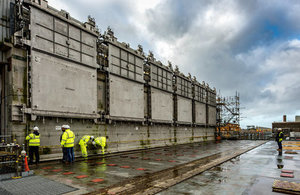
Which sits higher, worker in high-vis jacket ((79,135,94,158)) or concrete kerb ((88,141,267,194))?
worker in high-vis jacket ((79,135,94,158))

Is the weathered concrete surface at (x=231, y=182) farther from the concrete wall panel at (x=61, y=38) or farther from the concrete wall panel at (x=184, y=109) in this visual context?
the concrete wall panel at (x=184, y=109)

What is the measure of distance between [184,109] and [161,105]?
20.7 ft

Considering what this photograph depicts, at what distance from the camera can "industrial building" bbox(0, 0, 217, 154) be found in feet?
37.0

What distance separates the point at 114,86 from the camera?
17234 mm

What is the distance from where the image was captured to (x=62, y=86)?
1310cm

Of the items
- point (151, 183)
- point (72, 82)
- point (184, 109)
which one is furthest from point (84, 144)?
point (184, 109)

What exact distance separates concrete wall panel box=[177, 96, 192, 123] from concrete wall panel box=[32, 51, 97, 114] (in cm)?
1454

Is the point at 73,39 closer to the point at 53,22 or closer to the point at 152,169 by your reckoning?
the point at 53,22

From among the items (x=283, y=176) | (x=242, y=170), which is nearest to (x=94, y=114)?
(x=242, y=170)

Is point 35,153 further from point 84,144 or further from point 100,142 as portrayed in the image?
point 100,142

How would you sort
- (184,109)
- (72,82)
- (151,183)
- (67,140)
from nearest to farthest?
(151,183), (67,140), (72,82), (184,109)

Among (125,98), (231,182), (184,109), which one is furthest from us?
(184,109)

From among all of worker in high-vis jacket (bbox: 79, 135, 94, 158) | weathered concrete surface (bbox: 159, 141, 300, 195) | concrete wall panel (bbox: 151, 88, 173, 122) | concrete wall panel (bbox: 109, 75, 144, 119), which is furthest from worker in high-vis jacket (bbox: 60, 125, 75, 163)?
concrete wall panel (bbox: 151, 88, 173, 122)

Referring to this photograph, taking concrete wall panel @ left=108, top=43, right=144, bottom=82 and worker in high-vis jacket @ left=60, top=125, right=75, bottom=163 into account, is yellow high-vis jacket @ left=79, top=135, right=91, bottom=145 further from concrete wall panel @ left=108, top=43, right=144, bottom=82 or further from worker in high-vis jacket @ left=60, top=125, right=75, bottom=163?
concrete wall panel @ left=108, top=43, right=144, bottom=82
